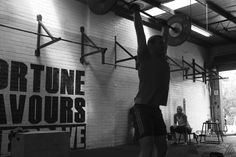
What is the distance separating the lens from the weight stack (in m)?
3.11

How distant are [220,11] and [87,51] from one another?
11.7 ft

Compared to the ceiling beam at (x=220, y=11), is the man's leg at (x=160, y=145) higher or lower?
lower

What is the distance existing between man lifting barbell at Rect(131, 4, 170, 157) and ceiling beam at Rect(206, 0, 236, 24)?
509 cm

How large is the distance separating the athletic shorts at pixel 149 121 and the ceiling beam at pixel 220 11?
5257mm

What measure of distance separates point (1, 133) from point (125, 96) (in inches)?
114

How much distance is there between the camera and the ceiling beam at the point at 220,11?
6.20m

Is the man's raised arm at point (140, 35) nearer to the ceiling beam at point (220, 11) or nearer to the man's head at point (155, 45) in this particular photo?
the man's head at point (155, 45)

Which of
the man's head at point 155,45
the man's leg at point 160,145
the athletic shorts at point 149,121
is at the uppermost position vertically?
the man's head at point 155,45

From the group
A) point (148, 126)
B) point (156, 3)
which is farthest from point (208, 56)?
point (148, 126)

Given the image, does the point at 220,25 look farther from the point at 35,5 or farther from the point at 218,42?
the point at 35,5

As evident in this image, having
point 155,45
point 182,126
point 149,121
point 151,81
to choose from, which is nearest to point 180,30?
point 155,45

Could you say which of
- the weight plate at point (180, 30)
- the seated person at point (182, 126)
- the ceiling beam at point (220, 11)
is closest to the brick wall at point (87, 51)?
the seated person at point (182, 126)

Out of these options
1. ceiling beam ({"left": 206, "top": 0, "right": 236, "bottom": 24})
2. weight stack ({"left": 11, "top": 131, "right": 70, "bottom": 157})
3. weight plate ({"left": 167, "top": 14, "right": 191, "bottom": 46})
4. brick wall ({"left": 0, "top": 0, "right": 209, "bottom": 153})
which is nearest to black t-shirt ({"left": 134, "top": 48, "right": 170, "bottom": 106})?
weight plate ({"left": 167, "top": 14, "right": 191, "bottom": 46})

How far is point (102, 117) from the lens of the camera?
5.46 metres
